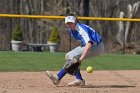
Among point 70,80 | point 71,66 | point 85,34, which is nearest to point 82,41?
point 85,34

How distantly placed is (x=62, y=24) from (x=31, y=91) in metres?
16.0

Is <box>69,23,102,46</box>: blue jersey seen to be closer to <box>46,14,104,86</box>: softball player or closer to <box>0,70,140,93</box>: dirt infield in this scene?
<box>46,14,104,86</box>: softball player

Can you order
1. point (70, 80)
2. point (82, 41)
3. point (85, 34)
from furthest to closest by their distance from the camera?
point (70, 80) < point (82, 41) < point (85, 34)

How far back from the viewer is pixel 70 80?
9570 millimetres

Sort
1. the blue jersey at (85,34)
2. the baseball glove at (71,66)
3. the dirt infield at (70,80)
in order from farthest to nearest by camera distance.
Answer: the baseball glove at (71,66), the blue jersey at (85,34), the dirt infield at (70,80)

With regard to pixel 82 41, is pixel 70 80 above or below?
below

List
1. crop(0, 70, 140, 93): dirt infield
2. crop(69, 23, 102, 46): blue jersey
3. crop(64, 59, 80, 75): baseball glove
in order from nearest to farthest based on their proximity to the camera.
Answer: crop(0, 70, 140, 93): dirt infield → crop(69, 23, 102, 46): blue jersey → crop(64, 59, 80, 75): baseball glove

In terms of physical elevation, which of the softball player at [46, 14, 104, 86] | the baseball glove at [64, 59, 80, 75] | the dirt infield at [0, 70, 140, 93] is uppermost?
the softball player at [46, 14, 104, 86]

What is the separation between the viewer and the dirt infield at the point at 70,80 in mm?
7887

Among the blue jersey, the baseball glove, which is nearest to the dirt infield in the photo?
the baseball glove

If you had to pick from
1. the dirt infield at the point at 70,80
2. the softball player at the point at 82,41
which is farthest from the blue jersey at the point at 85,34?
the dirt infield at the point at 70,80

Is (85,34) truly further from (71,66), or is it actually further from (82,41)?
(71,66)

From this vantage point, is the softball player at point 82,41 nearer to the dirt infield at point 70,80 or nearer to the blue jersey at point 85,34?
the blue jersey at point 85,34

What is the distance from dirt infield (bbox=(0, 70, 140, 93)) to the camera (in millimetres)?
7887
